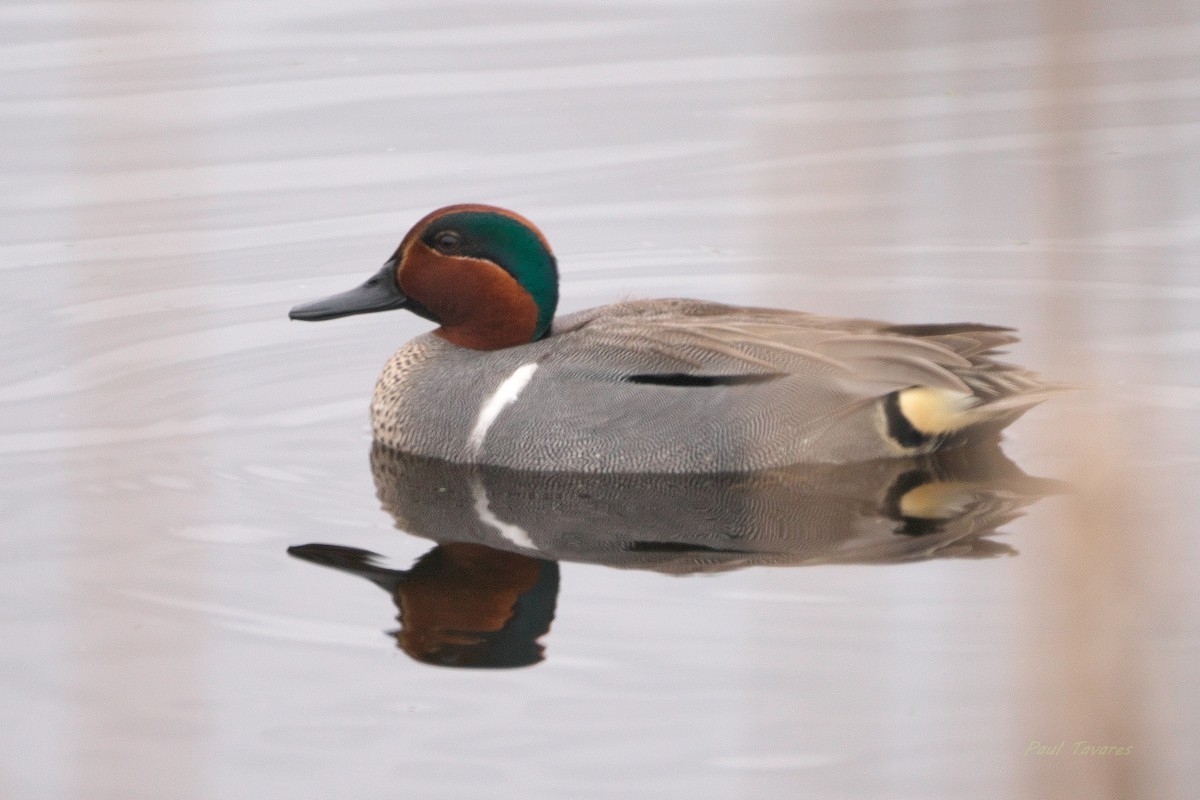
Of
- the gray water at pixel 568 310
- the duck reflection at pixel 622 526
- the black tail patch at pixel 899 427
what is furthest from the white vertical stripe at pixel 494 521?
the black tail patch at pixel 899 427

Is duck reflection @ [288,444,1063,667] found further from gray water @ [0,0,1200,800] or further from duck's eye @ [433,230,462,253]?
duck's eye @ [433,230,462,253]

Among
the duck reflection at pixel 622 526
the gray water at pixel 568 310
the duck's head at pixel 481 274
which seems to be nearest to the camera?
the gray water at pixel 568 310

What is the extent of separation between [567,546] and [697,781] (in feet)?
5.52

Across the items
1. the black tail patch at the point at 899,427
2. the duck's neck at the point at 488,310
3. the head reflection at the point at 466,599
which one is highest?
the duck's neck at the point at 488,310

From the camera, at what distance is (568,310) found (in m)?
8.44

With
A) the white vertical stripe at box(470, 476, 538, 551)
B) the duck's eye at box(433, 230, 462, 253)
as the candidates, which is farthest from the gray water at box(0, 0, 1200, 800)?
the duck's eye at box(433, 230, 462, 253)

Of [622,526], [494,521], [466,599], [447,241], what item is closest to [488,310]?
[447,241]

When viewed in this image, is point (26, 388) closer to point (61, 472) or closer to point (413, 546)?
point (61, 472)

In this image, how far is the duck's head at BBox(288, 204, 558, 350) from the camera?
22.9ft

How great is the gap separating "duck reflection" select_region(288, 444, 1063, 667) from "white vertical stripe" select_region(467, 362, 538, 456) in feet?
0.35

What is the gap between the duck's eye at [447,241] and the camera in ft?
23.0

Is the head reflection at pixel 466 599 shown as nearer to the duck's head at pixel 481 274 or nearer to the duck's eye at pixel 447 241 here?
the duck's head at pixel 481 274

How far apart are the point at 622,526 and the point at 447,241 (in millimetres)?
1480

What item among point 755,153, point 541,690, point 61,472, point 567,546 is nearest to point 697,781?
point 541,690
